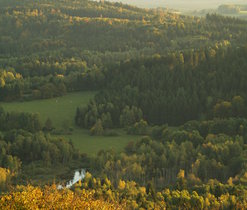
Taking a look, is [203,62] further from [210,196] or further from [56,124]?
[210,196]

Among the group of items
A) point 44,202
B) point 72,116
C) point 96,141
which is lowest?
point 72,116

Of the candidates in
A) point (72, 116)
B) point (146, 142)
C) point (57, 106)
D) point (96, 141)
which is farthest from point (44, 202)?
point (57, 106)

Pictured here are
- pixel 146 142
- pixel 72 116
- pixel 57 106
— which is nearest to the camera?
pixel 146 142

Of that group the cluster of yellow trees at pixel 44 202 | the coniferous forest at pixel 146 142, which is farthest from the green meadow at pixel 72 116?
the cluster of yellow trees at pixel 44 202

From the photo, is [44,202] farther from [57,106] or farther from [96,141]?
[57,106]

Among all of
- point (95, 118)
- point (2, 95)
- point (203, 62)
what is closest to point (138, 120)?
point (95, 118)

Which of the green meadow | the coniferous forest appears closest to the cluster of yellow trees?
the coniferous forest

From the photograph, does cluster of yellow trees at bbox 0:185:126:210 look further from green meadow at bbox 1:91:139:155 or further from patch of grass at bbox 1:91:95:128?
patch of grass at bbox 1:91:95:128

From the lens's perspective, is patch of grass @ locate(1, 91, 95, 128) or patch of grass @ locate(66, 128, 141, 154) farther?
patch of grass @ locate(1, 91, 95, 128)

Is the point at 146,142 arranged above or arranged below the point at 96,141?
above
